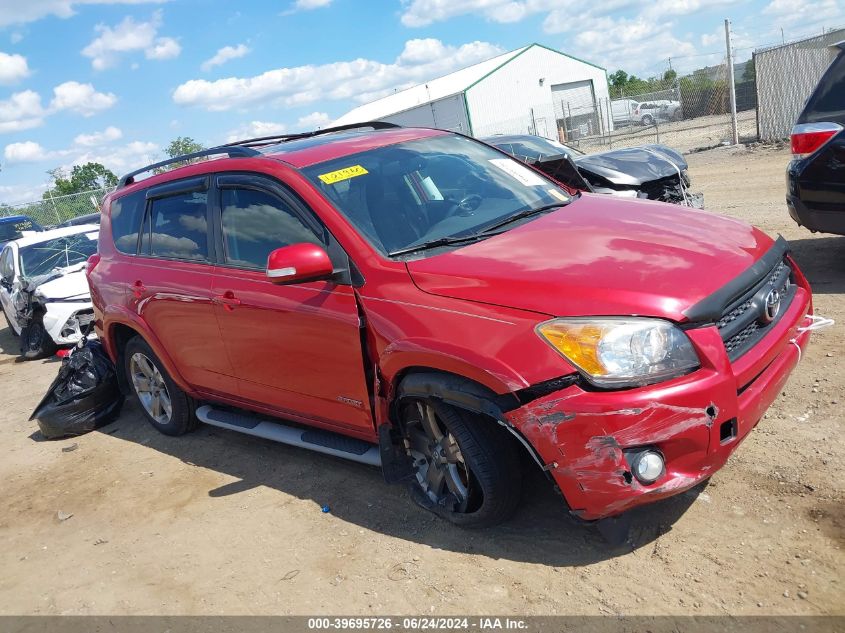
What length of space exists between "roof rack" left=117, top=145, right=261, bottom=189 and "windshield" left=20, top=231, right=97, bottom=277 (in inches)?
190

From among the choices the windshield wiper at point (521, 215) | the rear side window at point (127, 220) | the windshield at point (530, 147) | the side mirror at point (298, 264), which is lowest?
the windshield at point (530, 147)

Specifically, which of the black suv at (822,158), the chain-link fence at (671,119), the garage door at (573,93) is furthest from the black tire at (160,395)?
the garage door at (573,93)

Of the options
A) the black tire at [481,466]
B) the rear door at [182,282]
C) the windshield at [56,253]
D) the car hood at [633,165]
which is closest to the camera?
the black tire at [481,466]

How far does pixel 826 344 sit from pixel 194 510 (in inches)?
165

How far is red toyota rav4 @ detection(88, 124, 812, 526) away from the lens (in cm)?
279

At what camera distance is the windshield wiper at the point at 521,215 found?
3.74 metres

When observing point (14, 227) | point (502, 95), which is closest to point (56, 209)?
point (14, 227)

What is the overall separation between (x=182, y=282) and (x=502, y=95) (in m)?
45.4

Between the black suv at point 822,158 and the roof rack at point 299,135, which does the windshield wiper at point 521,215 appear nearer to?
the roof rack at point 299,135

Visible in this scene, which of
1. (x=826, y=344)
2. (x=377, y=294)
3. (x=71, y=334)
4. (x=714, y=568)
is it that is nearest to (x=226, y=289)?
(x=377, y=294)

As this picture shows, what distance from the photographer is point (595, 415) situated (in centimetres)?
272

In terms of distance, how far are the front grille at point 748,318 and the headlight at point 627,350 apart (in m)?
0.25

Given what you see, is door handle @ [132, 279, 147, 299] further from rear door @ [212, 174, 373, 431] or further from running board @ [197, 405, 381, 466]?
rear door @ [212, 174, 373, 431]

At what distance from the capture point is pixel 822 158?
5.64 meters
